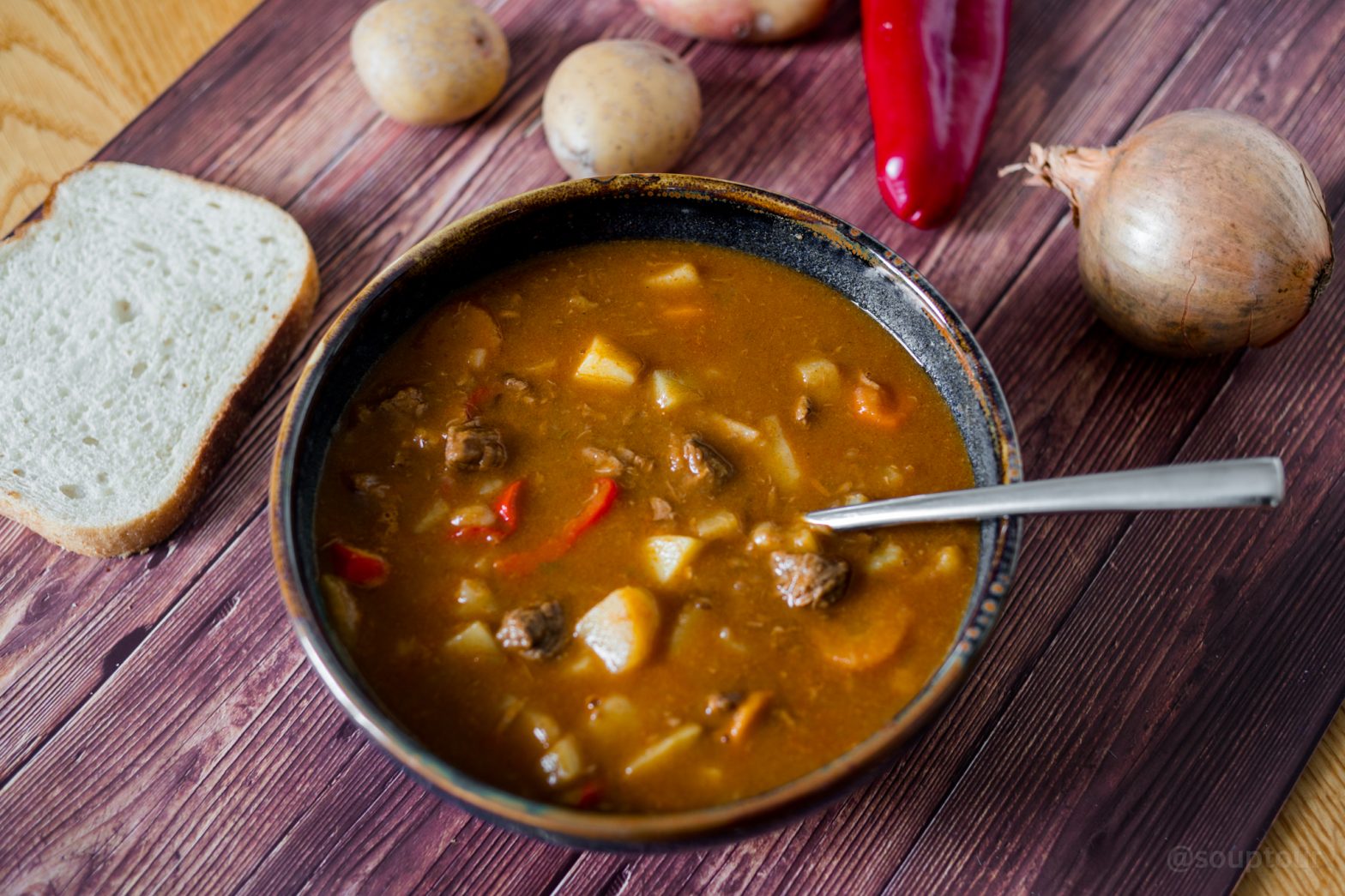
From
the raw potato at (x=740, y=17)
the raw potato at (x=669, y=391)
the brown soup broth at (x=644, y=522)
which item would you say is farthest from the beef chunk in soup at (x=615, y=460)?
the raw potato at (x=740, y=17)

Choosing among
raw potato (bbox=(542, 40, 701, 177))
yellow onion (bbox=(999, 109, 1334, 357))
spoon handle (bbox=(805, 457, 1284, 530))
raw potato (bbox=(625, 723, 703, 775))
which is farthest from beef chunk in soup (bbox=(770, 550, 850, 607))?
raw potato (bbox=(542, 40, 701, 177))

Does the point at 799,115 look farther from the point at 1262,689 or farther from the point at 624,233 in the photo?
the point at 1262,689

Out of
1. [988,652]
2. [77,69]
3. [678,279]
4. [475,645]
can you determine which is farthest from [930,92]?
[77,69]

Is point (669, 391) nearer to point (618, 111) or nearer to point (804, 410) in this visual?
point (804, 410)

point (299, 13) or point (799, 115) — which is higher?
point (299, 13)

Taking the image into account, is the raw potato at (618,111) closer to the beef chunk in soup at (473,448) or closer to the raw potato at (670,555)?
the beef chunk in soup at (473,448)

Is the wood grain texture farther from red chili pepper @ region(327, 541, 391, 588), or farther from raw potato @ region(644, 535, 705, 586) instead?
raw potato @ region(644, 535, 705, 586)

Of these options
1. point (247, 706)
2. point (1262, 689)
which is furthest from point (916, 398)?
point (247, 706)

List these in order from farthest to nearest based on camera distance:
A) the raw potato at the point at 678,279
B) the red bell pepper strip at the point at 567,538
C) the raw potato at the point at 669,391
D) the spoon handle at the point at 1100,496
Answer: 1. the raw potato at the point at 678,279
2. the raw potato at the point at 669,391
3. the red bell pepper strip at the point at 567,538
4. the spoon handle at the point at 1100,496
